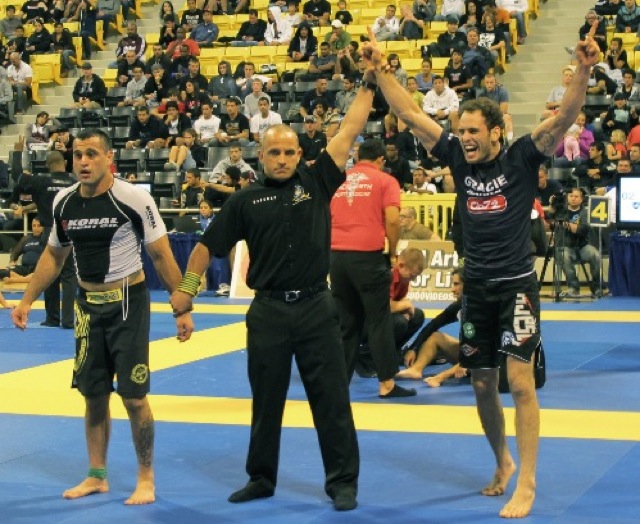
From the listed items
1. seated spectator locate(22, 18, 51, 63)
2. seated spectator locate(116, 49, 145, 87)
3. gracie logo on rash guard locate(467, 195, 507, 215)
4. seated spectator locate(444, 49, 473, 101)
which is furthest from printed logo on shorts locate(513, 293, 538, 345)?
seated spectator locate(22, 18, 51, 63)

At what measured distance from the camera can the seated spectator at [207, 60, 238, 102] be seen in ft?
84.7

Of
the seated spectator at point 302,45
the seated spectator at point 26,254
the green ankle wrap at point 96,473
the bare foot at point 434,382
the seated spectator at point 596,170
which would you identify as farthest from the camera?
the seated spectator at point 302,45

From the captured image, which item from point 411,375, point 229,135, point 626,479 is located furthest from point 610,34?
point 626,479

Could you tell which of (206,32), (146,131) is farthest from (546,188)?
(206,32)

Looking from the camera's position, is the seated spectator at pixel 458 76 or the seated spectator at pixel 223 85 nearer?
the seated spectator at pixel 458 76

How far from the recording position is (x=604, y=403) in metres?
9.96

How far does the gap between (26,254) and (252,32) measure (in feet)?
29.5

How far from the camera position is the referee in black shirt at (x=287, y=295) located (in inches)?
273

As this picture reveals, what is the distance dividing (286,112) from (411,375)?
13.9m

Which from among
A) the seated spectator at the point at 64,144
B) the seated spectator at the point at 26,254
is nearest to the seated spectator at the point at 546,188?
the seated spectator at the point at 26,254

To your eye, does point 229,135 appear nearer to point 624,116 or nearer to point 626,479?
point 624,116

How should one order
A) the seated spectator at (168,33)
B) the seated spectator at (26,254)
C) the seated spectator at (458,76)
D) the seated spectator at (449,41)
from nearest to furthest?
the seated spectator at (26,254) → the seated spectator at (458,76) → the seated spectator at (449,41) → the seated spectator at (168,33)

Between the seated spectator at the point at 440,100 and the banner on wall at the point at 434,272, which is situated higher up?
the seated spectator at the point at 440,100

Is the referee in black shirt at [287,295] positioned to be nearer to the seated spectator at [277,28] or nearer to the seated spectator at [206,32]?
the seated spectator at [277,28]
